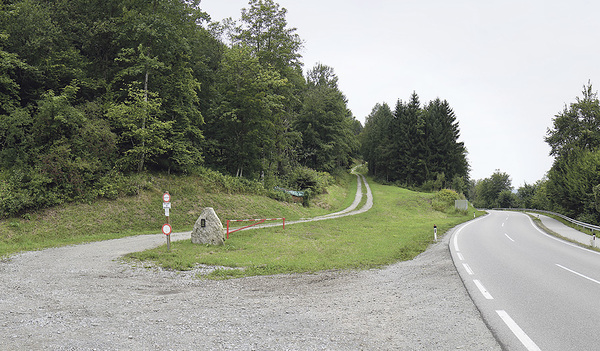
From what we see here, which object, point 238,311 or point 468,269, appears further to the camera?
point 468,269

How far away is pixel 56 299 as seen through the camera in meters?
6.89

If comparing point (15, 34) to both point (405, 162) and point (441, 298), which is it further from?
point (405, 162)

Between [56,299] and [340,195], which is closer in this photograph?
[56,299]

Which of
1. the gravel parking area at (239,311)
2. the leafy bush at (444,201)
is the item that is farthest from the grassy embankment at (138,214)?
the leafy bush at (444,201)

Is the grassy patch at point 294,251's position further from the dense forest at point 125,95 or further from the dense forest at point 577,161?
the dense forest at point 577,161

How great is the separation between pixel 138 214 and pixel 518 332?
21139mm

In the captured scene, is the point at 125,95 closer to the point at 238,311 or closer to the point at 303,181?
the point at 303,181

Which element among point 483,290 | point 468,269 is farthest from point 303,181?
point 483,290

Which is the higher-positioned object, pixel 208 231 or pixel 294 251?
pixel 208 231

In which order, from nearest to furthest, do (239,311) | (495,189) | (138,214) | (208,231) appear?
1. (239,311)
2. (208,231)
3. (138,214)
4. (495,189)

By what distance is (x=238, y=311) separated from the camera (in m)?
6.06

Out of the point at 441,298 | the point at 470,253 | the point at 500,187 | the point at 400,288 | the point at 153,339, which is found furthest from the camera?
the point at 500,187

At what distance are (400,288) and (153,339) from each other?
5.37 metres

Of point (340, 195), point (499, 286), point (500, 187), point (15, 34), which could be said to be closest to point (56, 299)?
point (499, 286)
